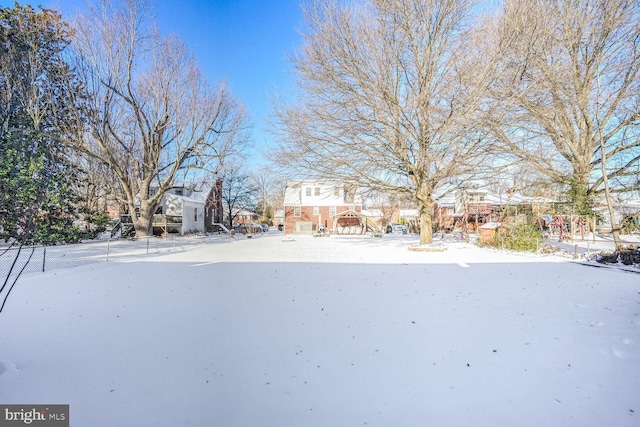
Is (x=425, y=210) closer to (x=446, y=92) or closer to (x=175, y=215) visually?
(x=446, y=92)

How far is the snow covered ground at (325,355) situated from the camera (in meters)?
2.26

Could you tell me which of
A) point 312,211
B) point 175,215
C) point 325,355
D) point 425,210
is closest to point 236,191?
point 312,211

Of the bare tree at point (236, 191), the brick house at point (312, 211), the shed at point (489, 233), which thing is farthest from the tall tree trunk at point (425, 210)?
the bare tree at point (236, 191)

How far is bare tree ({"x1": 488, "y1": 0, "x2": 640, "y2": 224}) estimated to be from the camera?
11.3 metres

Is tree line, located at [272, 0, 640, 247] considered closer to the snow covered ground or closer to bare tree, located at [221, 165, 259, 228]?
the snow covered ground

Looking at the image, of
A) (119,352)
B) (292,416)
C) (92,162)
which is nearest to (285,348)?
(292,416)

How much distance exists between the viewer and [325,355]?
10.2 feet

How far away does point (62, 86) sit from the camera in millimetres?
16109

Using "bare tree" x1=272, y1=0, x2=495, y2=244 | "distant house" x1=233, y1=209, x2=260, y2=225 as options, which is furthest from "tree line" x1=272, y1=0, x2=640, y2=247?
"distant house" x1=233, y1=209, x2=260, y2=225

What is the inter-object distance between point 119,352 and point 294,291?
3.06m

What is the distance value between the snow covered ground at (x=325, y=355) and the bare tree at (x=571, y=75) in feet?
28.9

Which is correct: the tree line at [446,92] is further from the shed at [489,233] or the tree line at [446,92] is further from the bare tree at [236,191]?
the bare tree at [236,191]

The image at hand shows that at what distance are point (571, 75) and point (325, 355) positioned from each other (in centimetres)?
1425

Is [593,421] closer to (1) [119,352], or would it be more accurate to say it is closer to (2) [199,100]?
(1) [119,352]
